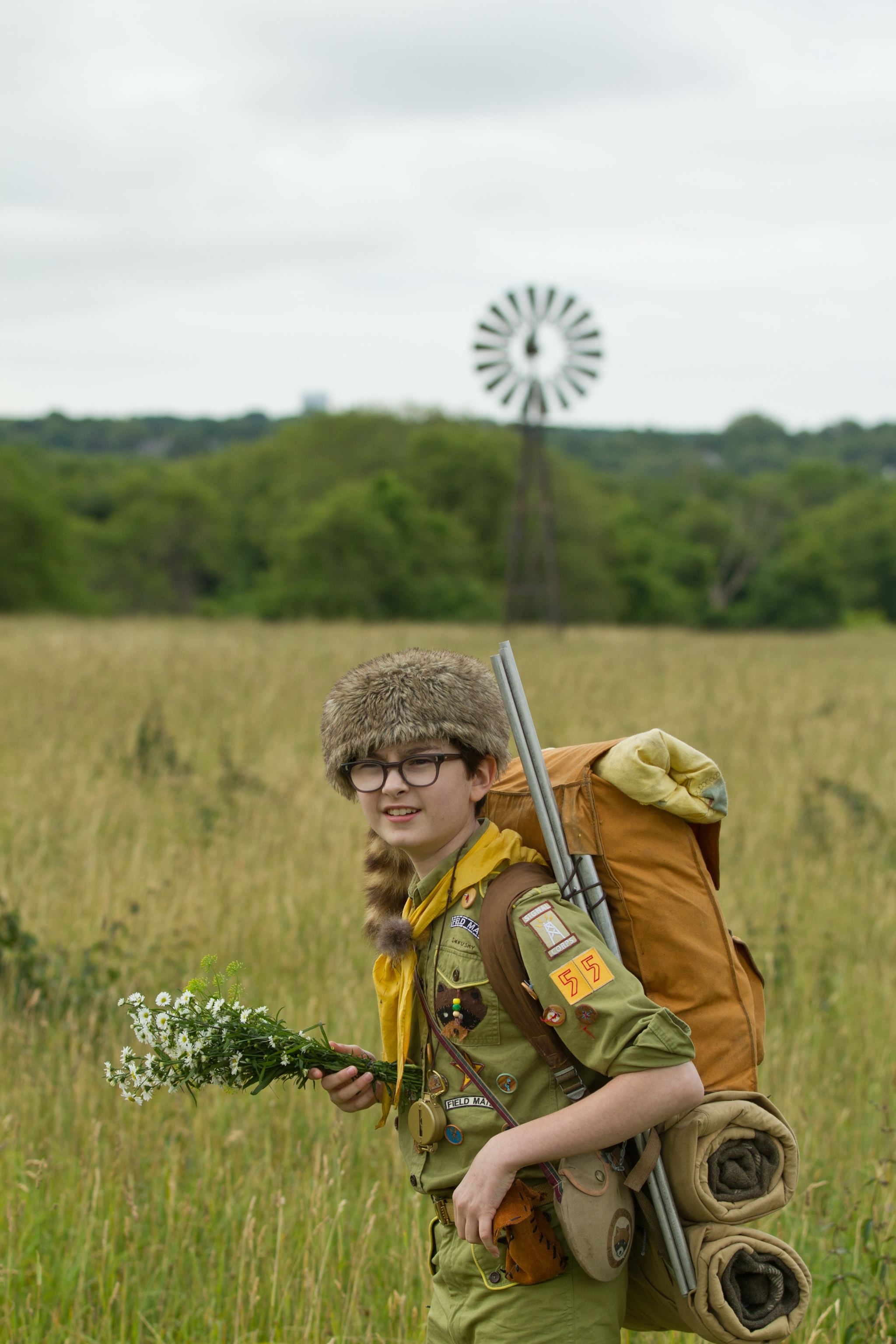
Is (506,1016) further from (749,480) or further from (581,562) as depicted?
(749,480)

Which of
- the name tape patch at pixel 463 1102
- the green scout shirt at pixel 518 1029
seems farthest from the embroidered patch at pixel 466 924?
the name tape patch at pixel 463 1102

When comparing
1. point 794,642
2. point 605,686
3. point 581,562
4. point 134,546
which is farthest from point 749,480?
point 605,686

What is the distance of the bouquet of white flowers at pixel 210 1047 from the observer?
5.43 feet

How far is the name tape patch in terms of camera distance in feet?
5.52

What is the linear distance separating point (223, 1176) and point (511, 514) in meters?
56.0

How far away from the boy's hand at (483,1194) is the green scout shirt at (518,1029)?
0.12 m

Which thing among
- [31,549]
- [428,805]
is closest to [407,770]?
[428,805]

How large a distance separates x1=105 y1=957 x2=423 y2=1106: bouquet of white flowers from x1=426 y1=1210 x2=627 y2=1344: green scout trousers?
372 millimetres

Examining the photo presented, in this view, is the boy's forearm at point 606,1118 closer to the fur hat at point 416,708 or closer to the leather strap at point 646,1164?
the leather strap at point 646,1164

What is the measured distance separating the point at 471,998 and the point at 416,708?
44 cm

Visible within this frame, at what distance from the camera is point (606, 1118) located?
4.97ft

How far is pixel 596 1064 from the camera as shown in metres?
1.53

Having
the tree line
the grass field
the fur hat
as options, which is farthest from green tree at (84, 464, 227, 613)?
the fur hat

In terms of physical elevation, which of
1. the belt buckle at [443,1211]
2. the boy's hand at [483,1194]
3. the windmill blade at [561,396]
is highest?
the windmill blade at [561,396]
